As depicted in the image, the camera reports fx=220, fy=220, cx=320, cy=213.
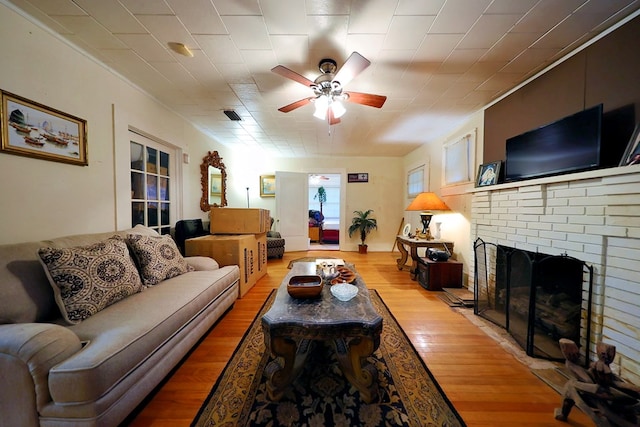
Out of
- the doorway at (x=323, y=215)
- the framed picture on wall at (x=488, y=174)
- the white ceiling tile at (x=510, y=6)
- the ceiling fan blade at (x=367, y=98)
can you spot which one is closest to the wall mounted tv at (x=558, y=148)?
the framed picture on wall at (x=488, y=174)

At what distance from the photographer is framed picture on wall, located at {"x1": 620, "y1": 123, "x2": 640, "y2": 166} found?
130 centimetres

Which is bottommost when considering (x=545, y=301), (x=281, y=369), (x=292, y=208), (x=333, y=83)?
(x=281, y=369)

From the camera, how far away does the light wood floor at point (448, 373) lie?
1188mm

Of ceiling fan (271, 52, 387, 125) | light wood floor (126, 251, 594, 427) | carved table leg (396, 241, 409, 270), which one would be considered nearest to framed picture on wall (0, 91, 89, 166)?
ceiling fan (271, 52, 387, 125)

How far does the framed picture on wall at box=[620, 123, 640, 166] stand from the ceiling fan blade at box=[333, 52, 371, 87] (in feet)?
5.46

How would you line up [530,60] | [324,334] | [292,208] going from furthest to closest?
[292,208], [530,60], [324,334]

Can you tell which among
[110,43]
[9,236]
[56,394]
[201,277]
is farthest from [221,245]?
[110,43]

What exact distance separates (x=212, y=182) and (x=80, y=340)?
318 centimetres

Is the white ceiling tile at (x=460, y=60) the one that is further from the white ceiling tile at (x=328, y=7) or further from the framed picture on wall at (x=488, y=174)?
the framed picture on wall at (x=488, y=174)

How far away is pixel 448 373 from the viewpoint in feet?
4.88

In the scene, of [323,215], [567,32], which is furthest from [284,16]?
[323,215]

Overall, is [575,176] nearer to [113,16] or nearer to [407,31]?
[407,31]

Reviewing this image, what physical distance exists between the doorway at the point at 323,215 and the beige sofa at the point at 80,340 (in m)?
4.18

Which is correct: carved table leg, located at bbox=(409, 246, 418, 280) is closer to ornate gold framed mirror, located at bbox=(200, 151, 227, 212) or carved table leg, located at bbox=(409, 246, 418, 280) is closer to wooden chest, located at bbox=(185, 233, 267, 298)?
wooden chest, located at bbox=(185, 233, 267, 298)
